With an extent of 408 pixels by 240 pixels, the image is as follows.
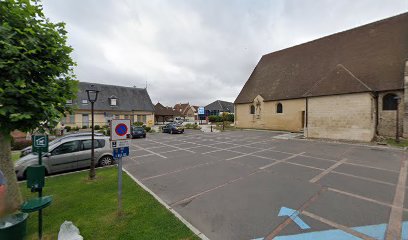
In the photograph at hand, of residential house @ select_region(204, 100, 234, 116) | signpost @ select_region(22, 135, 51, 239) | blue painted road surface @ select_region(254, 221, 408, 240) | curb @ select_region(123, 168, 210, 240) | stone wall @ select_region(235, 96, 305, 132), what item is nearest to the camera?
signpost @ select_region(22, 135, 51, 239)

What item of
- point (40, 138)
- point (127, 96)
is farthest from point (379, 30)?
point (127, 96)

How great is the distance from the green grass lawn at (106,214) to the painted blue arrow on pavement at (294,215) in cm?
226

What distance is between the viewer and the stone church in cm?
1588

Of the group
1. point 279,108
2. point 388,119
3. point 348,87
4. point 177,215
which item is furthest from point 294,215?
point 279,108

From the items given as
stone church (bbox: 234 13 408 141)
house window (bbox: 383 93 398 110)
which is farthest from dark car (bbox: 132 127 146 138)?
house window (bbox: 383 93 398 110)

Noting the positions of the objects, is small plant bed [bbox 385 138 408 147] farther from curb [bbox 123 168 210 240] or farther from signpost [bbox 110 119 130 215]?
signpost [bbox 110 119 130 215]

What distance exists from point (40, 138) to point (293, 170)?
8558 mm

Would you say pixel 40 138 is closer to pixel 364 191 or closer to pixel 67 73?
pixel 67 73

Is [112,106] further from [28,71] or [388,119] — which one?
[388,119]

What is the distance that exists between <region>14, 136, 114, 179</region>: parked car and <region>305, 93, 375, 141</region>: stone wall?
60.2ft

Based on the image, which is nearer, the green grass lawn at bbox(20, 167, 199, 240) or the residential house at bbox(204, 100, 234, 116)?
the green grass lawn at bbox(20, 167, 199, 240)

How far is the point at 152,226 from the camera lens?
3881 mm

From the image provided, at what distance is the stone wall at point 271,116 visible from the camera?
2414cm

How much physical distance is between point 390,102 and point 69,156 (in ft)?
81.1
